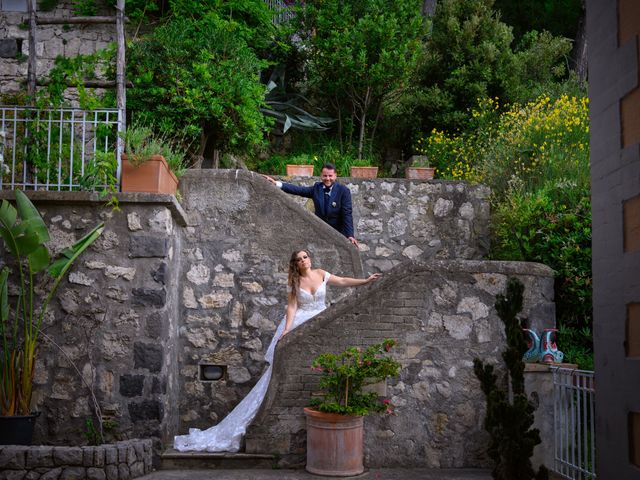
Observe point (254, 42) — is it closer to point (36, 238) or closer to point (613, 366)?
point (36, 238)

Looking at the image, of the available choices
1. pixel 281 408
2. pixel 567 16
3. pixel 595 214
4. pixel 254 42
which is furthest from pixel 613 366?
pixel 567 16

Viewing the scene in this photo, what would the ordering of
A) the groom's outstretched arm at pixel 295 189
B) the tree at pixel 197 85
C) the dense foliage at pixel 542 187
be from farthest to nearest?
the tree at pixel 197 85
the groom's outstretched arm at pixel 295 189
the dense foliage at pixel 542 187

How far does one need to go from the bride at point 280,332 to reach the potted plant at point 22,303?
1.38 meters

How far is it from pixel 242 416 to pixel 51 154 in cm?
305

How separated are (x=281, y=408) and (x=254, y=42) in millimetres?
7192

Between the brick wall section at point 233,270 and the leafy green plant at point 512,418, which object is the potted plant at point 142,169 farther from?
the leafy green plant at point 512,418

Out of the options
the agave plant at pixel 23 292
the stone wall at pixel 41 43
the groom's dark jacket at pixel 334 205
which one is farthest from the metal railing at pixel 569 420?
the stone wall at pixel 41 43

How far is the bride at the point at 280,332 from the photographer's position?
6754 millimetres

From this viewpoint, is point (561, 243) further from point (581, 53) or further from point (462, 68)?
point (581, 53)

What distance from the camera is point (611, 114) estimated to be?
11.7ft

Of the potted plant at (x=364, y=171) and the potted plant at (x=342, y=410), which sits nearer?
the potted plant at (x=342, y=410)

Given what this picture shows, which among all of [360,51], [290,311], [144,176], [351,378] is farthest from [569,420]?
[360,51]

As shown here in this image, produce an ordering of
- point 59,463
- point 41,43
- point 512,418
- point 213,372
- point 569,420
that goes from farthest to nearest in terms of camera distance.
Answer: point 41,43 < point 213,372 < point 569,420 < point 59,463 < point 512,418

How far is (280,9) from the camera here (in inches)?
524
